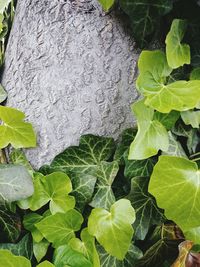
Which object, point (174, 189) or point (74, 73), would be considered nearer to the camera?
point (174, 189)

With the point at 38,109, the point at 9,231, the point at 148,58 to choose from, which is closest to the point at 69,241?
the point at 9,231

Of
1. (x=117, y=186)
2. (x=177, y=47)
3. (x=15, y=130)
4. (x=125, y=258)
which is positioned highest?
(x=177, y=47)

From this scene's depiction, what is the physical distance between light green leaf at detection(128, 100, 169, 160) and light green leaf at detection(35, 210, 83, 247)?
0.17 meters

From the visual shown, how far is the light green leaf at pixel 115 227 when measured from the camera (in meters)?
0.71

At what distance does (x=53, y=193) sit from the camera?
79 cm

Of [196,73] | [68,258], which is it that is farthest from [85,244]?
[196,73]

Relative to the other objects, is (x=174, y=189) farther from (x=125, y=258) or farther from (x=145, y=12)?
(x=145, y=12)

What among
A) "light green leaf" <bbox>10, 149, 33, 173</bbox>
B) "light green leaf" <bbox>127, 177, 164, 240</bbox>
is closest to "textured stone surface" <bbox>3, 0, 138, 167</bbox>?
"light green leaf" <bbox>10, 149, 33, 173</bbox>

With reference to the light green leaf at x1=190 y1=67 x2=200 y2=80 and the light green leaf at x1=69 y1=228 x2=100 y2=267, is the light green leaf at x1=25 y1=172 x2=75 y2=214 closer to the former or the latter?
the light green leaf at x1=69 y1=228 x2=100 y2=267

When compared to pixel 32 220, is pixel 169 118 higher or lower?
higher

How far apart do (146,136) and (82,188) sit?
0.54 ft

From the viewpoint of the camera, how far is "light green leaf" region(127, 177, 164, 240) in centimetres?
77

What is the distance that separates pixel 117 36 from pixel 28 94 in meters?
0.21

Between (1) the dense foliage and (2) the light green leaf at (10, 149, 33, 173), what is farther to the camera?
(2) the light green leaf at (10, 149, 33, 173)
